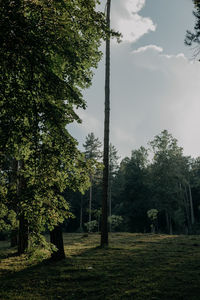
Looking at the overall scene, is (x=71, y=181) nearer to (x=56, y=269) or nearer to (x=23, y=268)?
(x=56, y=269)

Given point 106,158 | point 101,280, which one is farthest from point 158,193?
point 101,280

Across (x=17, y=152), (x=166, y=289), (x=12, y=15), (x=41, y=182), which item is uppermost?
(x=12, y=15)

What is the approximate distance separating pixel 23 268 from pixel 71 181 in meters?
4.66

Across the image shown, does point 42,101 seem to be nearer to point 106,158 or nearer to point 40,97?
point 40,97

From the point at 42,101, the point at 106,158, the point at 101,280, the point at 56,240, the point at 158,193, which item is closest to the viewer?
the point at 42,101

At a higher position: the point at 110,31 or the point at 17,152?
the point at 110,31

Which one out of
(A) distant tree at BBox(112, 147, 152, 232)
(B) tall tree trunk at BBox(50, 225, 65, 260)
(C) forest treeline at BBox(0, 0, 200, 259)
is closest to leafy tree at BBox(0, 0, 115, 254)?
(C) forest treeline at BBox(0, 0, 200, 259)

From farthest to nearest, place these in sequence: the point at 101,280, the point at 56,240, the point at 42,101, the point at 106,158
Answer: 1. the point at 106,158
2. the point at 56,240
3. the point at 101,280
4. the point at 42,101

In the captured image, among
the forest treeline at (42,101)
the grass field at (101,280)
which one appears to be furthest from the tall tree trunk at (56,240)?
the forest treeline at (42,101)

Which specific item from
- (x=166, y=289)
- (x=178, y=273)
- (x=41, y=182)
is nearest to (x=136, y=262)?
(x=178, y=273)

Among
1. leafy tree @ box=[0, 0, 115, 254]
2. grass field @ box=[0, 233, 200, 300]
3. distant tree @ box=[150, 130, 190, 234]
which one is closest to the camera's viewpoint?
leafy tree @ box=[0, 0, 115, 254]

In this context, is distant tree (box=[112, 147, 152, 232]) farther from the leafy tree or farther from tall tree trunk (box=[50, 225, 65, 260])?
the leafy tree

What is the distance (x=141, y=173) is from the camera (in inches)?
1781

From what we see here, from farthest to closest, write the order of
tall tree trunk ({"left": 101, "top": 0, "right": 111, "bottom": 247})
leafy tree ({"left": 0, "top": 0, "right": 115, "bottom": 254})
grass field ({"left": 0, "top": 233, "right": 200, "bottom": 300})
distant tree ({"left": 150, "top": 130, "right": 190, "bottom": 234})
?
distant tree ({"left": 150, "top": 130, "right": 190, "bottom": 234}), tall tree trunk ({"left": 101, "top": 0, "right": 111, "bottom": 247}), grass field ({"left": 0, "top": 233, "right": 200, "bottom": 300}), leafy tree ({"left": 0, "top": 0, "right": 115, "bottom": 254})
